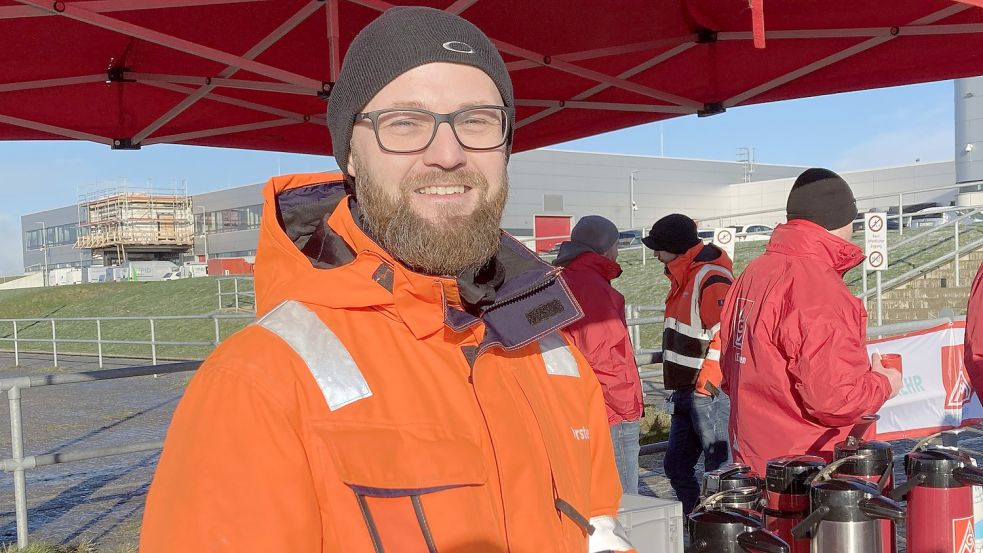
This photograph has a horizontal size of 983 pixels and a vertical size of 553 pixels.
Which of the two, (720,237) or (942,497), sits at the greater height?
(720,237)

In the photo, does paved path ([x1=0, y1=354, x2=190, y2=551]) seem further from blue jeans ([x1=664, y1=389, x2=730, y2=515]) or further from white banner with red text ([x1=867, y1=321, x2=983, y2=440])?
white banner with red text ([x1=867, y1=321, x2=983, y2=440])

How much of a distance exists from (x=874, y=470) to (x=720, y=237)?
10743 mm

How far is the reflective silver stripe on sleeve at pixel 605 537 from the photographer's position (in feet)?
5.00

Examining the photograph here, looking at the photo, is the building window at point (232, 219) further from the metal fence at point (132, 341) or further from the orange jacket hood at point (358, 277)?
the orange jacket hood at point (358, 277)

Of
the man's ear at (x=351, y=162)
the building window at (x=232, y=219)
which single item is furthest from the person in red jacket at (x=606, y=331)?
the building window at (x=232, y=219)

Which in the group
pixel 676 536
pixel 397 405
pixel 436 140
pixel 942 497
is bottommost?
pixel 676 536

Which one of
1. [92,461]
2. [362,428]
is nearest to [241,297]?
[92,461]

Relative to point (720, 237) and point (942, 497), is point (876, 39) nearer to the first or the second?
point (942, 497)

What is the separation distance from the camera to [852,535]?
203 centimetres

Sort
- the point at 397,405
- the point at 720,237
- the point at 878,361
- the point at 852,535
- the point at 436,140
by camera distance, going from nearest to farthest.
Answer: the point at 397,405, the point at 436,140, the point at 852,535, the point at 878,361, the point at 720,237

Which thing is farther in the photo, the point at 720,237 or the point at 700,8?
the point at 720,237

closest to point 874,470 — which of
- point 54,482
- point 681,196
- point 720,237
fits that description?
point 54,482

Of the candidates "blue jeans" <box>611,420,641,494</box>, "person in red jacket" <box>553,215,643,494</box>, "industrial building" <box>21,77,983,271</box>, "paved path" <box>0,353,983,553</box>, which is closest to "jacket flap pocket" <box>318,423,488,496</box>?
"paved path" <box>0,353,983,553</box>

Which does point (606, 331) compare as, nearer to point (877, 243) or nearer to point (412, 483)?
point (412, 483)
